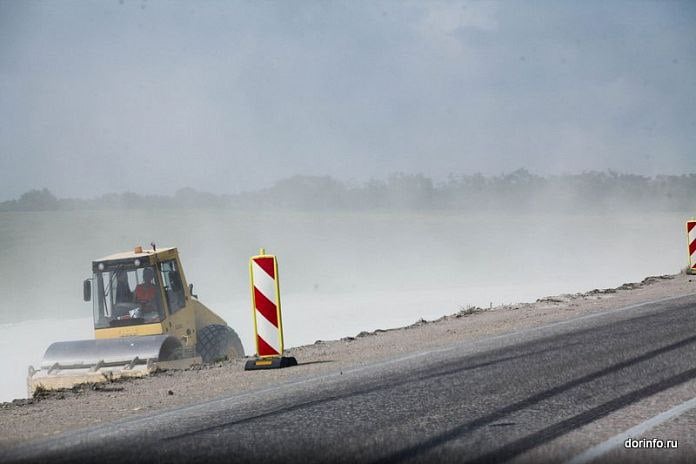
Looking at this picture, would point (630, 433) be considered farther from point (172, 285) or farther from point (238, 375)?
point (172, 285)

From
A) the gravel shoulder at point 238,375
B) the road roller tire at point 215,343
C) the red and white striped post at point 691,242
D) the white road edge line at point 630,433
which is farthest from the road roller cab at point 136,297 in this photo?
the red and white striped post at point 691,242

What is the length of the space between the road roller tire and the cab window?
27.8 inches

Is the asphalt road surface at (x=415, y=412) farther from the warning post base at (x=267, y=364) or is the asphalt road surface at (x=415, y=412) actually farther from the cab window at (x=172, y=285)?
the cab window at (x=172, y=285)

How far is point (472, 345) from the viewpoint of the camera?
1220cm

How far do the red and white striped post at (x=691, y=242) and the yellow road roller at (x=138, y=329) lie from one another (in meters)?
11.1

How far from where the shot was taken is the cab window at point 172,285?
16875mm

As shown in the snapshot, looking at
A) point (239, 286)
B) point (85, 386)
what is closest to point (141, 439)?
point (85, 386)

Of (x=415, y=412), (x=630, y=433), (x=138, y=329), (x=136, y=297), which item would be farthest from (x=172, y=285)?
(x=630, y=433)

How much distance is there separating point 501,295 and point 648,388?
116 feet

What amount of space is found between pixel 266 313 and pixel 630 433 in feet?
20.3

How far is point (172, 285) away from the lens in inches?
675

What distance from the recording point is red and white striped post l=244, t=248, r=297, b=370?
1162 cm

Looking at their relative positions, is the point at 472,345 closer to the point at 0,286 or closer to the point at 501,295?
the point at 501,295

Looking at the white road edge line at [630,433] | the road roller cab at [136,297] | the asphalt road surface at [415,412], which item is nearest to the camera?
the white road edge line at [630,433]
